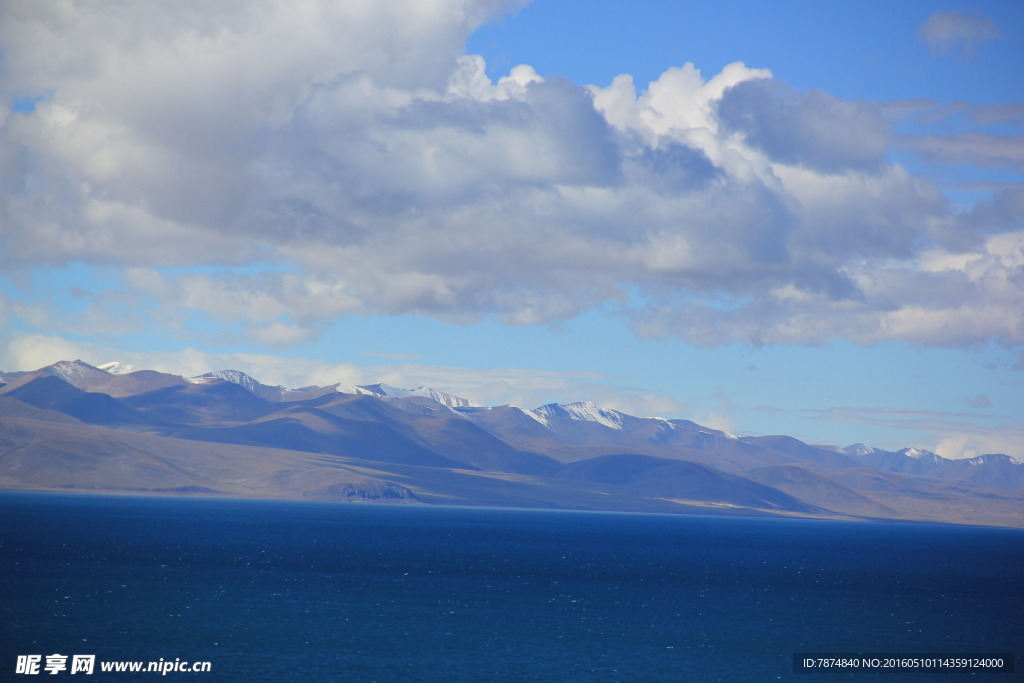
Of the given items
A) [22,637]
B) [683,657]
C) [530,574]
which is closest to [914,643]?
[683,657]

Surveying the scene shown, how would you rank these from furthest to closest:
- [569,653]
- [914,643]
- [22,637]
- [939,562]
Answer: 1. [939,562]
2. [914,643]
3. [569,653]
4. [22,637]

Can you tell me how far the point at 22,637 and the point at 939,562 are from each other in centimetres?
18263

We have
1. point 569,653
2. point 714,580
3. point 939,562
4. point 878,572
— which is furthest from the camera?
point 939,562

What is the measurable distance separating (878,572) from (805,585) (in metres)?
37.8

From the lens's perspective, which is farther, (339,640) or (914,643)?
(914,643)

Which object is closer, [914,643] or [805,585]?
[914,643]

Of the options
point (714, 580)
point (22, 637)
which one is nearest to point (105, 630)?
point (22, 637)

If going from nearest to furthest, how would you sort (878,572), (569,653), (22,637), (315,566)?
(22,637) → (569,653) → (315,566) → (878,572)

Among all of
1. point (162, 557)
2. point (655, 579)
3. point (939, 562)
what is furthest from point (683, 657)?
point (939, 562)

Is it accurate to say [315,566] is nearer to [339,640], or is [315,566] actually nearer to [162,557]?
[162,557]

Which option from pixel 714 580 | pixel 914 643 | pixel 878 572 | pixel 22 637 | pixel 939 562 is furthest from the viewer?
pixel 939 562

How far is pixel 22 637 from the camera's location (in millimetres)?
64125

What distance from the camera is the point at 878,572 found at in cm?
15938

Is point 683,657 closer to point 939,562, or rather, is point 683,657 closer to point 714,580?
point 714,580
